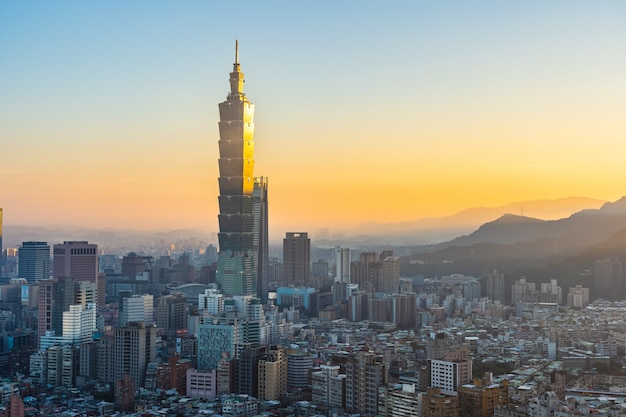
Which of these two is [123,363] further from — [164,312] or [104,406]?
[164,312]

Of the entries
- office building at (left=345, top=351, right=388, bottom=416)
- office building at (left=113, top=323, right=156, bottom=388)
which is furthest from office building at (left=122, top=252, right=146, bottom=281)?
office building at (left=345, top=351, right=388, bottom=416)

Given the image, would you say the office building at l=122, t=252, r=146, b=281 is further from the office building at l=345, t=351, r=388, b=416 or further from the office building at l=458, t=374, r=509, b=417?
the office building at l=458, t=374, r=509, b=417

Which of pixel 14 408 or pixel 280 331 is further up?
pixel 280 331

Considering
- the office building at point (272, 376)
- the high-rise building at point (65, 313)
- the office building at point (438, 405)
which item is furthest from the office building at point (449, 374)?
the high-rise building at point (65, 313)

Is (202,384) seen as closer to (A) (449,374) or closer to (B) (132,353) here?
(B) (132,353)

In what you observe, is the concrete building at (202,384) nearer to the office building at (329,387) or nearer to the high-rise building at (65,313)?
the office building at (329,387)

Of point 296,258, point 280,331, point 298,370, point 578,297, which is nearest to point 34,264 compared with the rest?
point 296,258

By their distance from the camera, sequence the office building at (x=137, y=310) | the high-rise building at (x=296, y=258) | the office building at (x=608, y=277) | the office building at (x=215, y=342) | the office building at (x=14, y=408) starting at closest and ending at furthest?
the office building at (x=14, y=408), the office building at (x=215, y=342), the office building at (x=137, y=310), the office building at (x=608, y=277), the high-rise building at (x=296, y=258)
